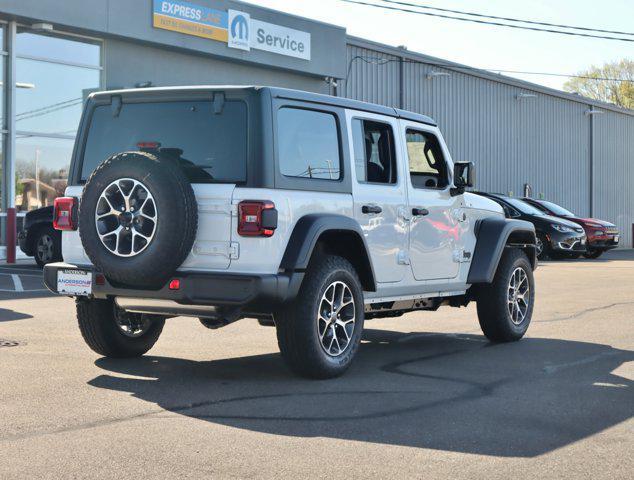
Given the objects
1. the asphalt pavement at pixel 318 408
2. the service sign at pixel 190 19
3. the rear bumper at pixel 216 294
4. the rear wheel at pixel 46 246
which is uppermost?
the service sign at pixel 190 19

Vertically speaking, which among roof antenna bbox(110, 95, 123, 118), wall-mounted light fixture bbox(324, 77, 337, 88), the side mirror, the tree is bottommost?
the side mirror

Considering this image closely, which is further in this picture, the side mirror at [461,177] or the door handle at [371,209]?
the side mirror at [461,177]

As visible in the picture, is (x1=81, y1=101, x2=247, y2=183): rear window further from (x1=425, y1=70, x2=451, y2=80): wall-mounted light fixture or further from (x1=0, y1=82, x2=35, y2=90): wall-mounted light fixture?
(x1=425, y1=70, x2=451, y2=80): wall-mounted light fixture

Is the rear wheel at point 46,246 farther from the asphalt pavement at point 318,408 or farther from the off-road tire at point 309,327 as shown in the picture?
the off-road tire at point 309,327

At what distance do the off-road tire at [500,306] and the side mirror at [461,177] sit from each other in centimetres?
94

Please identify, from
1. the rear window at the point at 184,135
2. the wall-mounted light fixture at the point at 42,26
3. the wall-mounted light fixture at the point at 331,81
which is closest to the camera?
the rear window at the point at 184,135

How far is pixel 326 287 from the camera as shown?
711 centimetres

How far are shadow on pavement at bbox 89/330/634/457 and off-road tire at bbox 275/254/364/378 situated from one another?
129 mm

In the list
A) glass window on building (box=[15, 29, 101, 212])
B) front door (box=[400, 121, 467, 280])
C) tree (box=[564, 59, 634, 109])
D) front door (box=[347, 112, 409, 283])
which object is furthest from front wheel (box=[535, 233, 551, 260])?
tree (box=[564, 59, 634, 109])

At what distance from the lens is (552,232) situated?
24.5 meters

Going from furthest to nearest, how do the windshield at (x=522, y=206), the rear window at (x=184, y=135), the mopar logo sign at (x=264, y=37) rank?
1. the mopar logo sign at (x=264, y=37)
2. the windshield at (x=522, y=206)
3. the rear window at (x=184, y=135)

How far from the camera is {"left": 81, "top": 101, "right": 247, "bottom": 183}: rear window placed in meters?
6.91

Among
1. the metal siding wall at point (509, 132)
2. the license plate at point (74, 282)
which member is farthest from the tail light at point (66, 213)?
the metal siding wall at point (509, 132)

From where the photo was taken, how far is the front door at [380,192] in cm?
775
